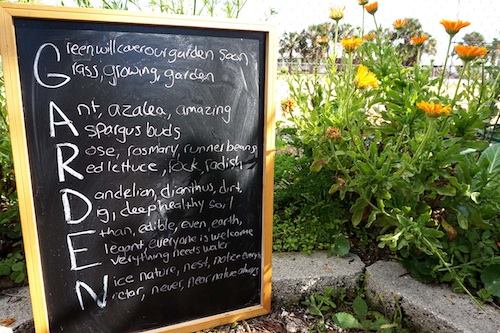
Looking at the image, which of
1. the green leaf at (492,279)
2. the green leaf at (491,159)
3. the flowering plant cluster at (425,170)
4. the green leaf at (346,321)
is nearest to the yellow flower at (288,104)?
the flowering plant cluster at (425,170)

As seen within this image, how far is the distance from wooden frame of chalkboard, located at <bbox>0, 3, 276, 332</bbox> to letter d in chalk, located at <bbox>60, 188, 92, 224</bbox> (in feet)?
0.28

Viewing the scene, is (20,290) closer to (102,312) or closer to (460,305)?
(102,312)

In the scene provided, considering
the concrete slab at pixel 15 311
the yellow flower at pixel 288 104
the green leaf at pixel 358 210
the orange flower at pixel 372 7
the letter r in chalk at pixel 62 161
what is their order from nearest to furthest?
the letter r in chalk at pixel 62 161
the concrete slab at pixel 15 311
the green leaf at pixel 358 210
the orange flower at pixel 372 7
the yellow flower at pixel 288 104

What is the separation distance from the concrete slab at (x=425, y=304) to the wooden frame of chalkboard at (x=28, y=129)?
0.46 meters

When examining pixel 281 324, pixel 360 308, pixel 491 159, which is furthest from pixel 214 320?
pixel 491 159

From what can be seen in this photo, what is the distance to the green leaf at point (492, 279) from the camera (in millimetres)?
1379

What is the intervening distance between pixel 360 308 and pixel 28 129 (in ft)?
4.41

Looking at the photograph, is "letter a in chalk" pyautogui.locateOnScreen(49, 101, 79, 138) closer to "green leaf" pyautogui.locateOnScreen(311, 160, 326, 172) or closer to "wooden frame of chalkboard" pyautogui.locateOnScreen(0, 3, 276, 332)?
"wooden frame of chalkboard" pyautogui.locateOnScreen(0, 3, 276, 332)

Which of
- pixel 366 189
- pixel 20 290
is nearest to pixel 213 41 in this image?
pixel 366 189

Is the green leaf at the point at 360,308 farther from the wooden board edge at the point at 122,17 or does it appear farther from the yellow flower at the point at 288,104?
the wooden board edge at the point at 122,17

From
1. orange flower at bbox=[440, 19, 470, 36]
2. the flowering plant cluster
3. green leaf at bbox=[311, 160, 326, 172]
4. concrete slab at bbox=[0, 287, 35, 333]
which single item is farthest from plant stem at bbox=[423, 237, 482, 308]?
concrete slab at bbox=[0, 287, 35, 333]

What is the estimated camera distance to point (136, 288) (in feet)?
4.55

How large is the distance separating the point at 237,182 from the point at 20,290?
95 cm

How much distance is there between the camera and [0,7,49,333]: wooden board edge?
3.57 ft
